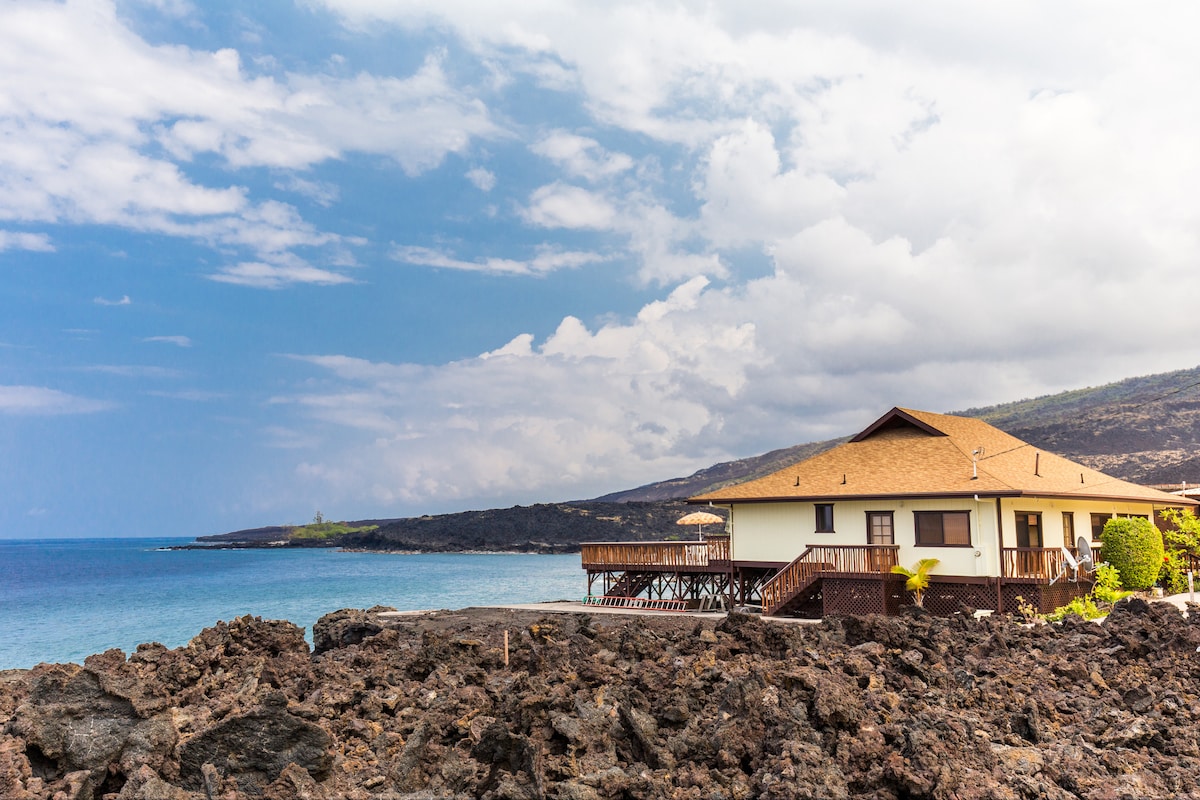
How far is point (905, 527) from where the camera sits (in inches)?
956

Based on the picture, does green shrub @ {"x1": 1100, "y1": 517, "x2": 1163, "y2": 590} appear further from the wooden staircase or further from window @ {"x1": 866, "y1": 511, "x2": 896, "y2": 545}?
the wooden staircase

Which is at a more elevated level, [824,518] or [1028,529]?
[824,518]

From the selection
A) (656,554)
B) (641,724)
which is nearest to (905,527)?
(656,554)

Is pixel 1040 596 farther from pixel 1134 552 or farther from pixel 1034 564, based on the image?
pixel 1134 552

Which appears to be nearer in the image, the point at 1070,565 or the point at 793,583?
the point at 1070,565

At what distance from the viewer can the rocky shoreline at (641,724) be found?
24.9 ft

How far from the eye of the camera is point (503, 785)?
289 inches

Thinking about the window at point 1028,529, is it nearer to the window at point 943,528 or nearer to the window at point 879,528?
the window at point 943,528

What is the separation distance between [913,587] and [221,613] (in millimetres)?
40505

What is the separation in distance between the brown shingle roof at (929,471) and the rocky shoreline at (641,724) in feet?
30.9

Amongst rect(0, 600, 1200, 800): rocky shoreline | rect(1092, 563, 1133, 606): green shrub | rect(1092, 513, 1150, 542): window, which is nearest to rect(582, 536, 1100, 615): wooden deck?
rect(1092, 563, 1133, 606): green shrub

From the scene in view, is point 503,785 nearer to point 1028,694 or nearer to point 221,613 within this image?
point 1028,694

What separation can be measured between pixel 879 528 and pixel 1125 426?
10985cm

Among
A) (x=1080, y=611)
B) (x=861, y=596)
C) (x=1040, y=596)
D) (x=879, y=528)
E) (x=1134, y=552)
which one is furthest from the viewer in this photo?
(x=879, y=528)
